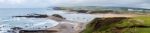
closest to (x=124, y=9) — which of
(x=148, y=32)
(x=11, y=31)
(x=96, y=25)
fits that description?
(x=11, y=31)

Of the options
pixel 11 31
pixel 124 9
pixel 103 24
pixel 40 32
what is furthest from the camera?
pixel 124 9

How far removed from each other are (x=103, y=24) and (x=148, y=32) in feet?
38.6

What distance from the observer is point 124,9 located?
7141 inches

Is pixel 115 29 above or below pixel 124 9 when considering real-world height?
above

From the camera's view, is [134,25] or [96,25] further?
[96,25]

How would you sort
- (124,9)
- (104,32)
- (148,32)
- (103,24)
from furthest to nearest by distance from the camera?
1. (124,9)
2. (103,24)
3. (104,32)
4. (148,32)

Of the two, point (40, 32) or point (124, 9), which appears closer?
point (40, 32)

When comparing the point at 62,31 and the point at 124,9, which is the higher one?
the point at 62,31

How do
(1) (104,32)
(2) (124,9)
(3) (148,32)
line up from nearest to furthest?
(3) (148,32) → (1) (104,32) → (2) (124,9)

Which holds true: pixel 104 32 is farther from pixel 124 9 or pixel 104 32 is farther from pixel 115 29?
pixel 124 9

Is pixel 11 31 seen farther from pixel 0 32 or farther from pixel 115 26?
pixel 115 26

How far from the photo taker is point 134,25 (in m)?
50.7

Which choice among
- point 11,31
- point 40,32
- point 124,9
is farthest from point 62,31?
point 124,9

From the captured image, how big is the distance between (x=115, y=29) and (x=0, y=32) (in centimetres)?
3367
